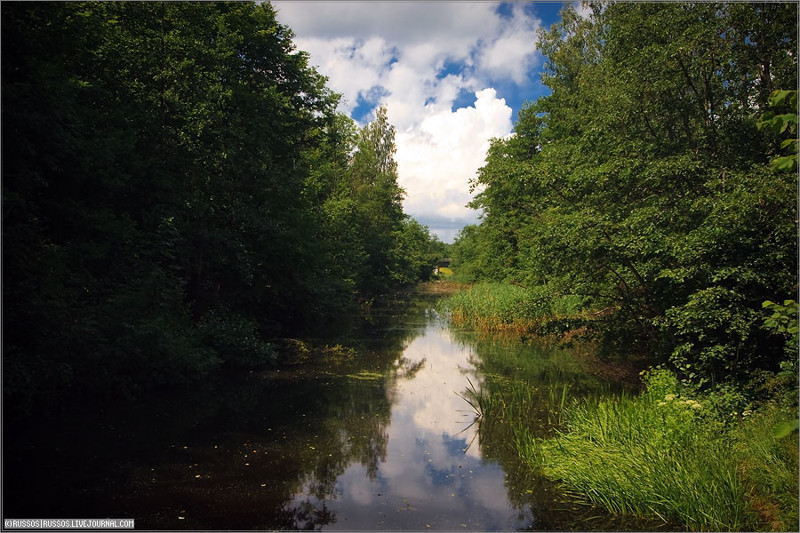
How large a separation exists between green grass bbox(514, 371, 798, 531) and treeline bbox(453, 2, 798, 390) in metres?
1.27

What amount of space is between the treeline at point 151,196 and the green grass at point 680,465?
8778 millimetres

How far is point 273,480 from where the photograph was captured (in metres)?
7.68

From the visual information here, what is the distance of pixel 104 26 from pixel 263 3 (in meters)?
11.9

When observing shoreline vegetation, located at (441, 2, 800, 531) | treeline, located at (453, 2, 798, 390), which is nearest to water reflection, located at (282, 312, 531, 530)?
shoreline vegetation, located at (441, 2, 800, 531)

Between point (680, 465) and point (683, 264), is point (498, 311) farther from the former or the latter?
point (680, 465)

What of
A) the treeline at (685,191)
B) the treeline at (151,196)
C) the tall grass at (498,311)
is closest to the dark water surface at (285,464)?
the treeline at (151,196)

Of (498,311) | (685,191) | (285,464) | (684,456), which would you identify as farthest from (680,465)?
(498,311)

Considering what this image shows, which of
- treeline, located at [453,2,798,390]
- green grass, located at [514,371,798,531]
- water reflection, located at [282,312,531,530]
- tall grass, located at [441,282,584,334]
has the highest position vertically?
treeline, located at [453,2,798,390]

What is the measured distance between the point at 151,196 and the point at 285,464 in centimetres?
795

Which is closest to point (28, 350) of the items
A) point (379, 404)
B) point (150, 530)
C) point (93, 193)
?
point (93, 193)

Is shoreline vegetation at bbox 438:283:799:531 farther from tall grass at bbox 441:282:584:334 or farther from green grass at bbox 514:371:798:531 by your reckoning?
tall grass at bbox 441:282:584:334

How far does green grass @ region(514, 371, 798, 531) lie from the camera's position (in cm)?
586

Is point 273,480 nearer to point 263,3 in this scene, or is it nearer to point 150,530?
point 150,530

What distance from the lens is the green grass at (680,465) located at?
231 inches
